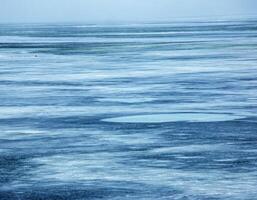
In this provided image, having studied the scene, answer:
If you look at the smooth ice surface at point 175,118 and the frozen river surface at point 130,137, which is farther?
the smooth ice surface at point 175,118

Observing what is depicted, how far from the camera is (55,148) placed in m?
12.9

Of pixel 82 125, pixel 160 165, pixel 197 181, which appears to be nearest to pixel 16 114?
pixel 82 125

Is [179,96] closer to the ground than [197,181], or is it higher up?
higher up

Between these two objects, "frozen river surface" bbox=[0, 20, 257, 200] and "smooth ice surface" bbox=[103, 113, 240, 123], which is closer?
"frozen river surface" bbox=[0, 20, 257, 200]

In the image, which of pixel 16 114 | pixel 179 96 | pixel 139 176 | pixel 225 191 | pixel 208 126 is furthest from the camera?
pixel 179 96

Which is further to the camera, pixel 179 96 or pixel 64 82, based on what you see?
pixel 64 82

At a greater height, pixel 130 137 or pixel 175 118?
pixel 175 118

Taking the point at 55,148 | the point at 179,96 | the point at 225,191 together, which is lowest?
the point at 225,191

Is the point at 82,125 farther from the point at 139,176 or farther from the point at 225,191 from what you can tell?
the point at 225,191

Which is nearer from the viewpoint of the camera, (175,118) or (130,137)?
(130,137)

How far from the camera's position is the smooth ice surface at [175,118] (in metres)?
16.1

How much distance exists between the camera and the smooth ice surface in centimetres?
1608

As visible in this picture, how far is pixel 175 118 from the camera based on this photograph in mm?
16375

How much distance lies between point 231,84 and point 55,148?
11991mm
